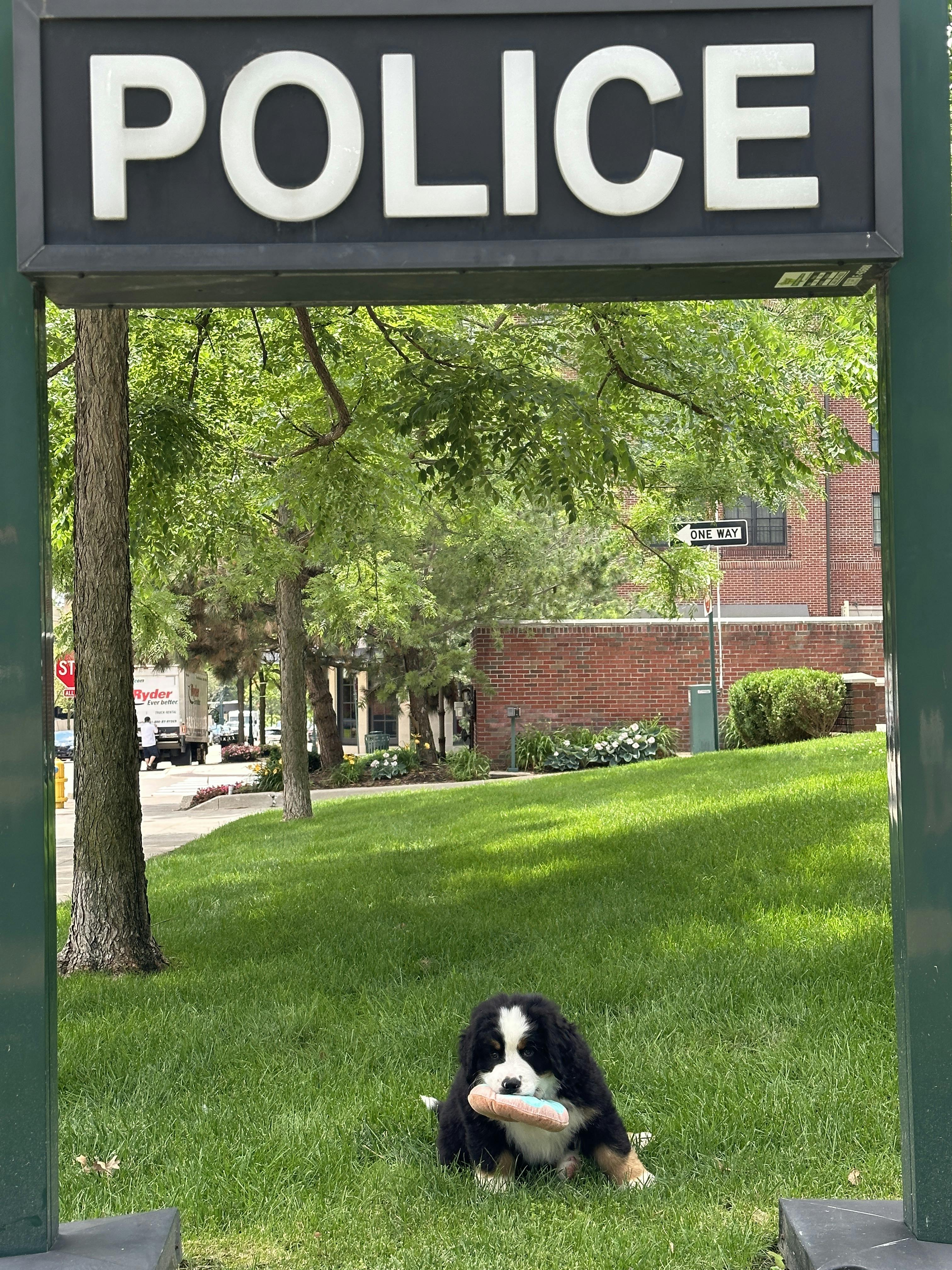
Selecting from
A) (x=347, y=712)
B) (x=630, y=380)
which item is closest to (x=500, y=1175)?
(x=630, y=380)

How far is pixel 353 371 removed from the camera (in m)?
10.0

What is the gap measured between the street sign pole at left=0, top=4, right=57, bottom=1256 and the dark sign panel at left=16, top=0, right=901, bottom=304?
5.5 inches

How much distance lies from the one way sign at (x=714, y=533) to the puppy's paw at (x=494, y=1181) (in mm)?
10305

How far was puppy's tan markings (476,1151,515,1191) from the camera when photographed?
144 inches

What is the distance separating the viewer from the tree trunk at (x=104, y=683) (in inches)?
283

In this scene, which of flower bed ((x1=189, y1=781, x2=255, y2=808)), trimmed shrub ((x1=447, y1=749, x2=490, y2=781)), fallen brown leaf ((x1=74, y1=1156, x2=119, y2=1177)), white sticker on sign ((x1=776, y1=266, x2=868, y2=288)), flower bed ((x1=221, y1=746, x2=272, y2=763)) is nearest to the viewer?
white sticker on sign ((x1=776, y1=266, x2=868, y2=288))

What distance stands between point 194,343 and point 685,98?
7.85 m

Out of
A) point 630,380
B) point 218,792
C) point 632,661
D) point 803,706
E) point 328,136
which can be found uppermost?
point 630,380

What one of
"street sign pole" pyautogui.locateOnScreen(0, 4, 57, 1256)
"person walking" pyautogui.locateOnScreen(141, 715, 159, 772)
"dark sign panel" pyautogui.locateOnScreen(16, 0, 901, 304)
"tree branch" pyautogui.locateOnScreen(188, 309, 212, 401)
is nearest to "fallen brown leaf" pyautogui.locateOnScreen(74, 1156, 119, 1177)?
"street sign pole" pyautogui.locateOnScreen(0, 4, 57, 1256)

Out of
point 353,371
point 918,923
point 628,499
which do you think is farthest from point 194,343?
point 628,499

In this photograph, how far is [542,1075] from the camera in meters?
3.51

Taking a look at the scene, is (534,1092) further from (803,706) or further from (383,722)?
(383,722)

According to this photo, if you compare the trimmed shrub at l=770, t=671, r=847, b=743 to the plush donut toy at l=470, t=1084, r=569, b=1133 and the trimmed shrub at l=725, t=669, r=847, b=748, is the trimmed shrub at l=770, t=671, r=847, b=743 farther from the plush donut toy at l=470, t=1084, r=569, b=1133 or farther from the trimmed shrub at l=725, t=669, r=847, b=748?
the plush donut toy at l=470, t=1084, r=569, b=1133

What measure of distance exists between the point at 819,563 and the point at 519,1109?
33993mm
